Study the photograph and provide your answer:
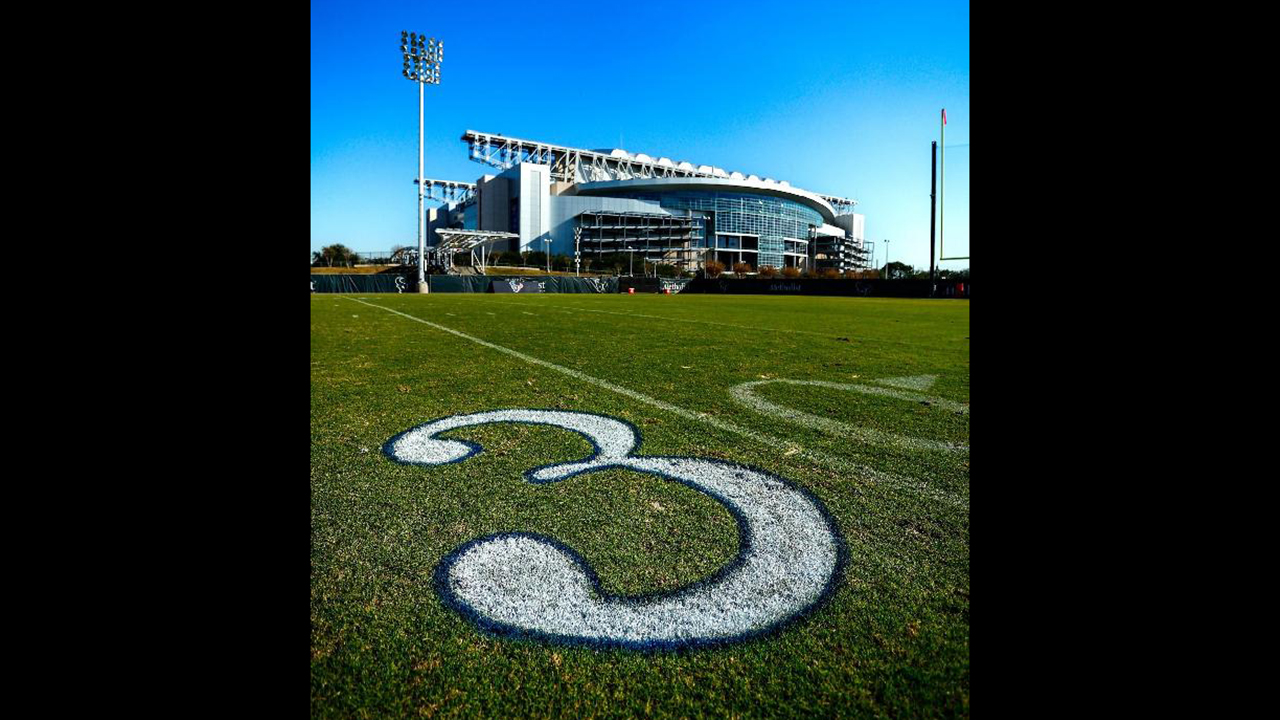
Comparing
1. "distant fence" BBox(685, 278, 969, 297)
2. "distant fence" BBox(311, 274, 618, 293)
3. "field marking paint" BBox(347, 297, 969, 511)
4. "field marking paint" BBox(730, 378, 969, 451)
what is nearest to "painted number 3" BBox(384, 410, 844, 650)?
"field marking paint" BBox(347, 297, 969, 511)

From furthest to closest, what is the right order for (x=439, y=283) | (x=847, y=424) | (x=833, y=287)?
(x=439, y=283)
(x=833, y=287)
(x=847, y=424)

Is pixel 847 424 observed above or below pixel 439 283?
A: below

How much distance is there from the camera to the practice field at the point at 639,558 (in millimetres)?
1159

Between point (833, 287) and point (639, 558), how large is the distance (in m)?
39.6

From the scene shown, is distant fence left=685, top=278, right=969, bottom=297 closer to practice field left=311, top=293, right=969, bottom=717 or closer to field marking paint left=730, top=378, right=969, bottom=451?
field marking paint left=730, top=378, right=969, bottom=451

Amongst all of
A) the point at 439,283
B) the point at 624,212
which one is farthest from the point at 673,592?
the point at 624,212

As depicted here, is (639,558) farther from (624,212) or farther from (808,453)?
(624,212)

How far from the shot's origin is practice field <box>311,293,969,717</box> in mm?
1159

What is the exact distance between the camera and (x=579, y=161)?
90.7 metres

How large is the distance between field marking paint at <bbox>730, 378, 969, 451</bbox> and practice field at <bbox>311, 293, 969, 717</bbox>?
2cm
